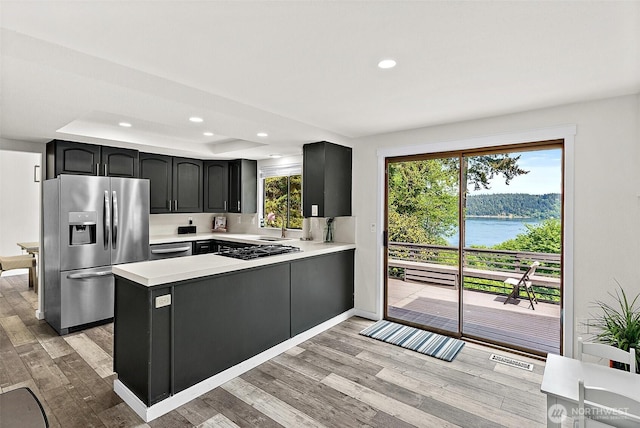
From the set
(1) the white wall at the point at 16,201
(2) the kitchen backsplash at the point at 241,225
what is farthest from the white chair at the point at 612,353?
(1) the white wall at the point at 16,201

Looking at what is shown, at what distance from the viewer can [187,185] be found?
5.38 metres

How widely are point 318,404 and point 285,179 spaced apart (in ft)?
12.0

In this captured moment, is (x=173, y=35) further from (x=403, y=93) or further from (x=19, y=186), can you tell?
(x=19, y=186)

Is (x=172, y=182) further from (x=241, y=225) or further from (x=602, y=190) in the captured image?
(x=602, y=190)

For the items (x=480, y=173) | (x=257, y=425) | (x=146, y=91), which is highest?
(x=146, y=91)

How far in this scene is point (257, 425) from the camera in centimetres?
223

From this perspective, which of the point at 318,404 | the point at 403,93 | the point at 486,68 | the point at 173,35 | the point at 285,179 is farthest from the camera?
the point at 285,179

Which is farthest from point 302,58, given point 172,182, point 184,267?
point 172,182

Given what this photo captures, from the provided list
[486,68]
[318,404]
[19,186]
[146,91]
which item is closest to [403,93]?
[486,68]

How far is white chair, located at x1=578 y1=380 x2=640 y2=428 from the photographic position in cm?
126

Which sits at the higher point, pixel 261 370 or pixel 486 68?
pixel 486 68

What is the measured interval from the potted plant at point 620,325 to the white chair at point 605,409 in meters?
1.06

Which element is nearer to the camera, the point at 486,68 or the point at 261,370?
the point at 486,68

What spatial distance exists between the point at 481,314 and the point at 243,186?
3960 millimetres
